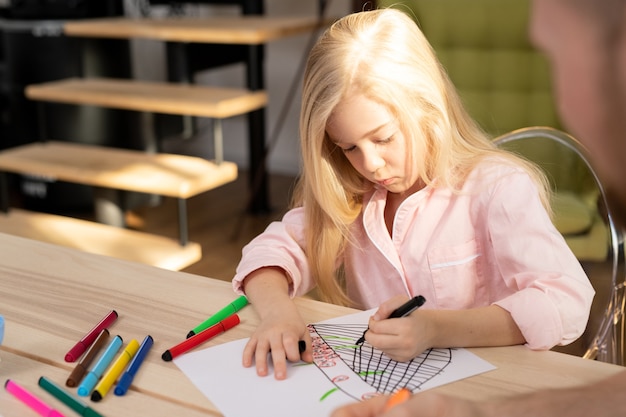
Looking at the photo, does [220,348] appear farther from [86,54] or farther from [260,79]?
[86,54]

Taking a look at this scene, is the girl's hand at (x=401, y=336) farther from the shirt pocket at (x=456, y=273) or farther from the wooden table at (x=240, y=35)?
the wooden table at (x=240, y=35)

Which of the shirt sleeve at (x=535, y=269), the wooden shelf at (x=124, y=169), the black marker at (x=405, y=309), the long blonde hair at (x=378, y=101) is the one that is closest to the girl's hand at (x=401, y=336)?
the black marker at (x=405, y=309)

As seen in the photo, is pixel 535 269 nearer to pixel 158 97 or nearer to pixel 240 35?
pixel 240 35

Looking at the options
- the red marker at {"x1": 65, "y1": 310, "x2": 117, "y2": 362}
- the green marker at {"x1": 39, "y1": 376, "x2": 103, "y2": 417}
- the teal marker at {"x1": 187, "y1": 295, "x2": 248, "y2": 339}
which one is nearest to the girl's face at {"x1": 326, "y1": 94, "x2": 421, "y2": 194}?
the teal marker at {"x1": 187, "y1": 295, "x2": 248, "y2": 339}

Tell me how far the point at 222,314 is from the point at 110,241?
1.62 metres

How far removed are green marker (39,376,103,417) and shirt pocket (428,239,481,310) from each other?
60 cm

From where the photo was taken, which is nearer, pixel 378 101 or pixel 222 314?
pixel 222 314

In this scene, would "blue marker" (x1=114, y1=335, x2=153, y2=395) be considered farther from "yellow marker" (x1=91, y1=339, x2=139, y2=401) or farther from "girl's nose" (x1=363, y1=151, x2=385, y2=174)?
"girl's nose" (x1=363, y1=151, x2=385, y2=174)

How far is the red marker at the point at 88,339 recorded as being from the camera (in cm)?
79

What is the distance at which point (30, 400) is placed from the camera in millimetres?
708

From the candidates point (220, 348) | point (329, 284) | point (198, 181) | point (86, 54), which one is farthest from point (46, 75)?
point (220, 348)

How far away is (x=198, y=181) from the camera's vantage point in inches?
95.7

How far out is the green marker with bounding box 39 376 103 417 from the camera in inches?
26.9

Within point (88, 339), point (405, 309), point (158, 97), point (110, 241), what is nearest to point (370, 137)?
point (405, 309)
